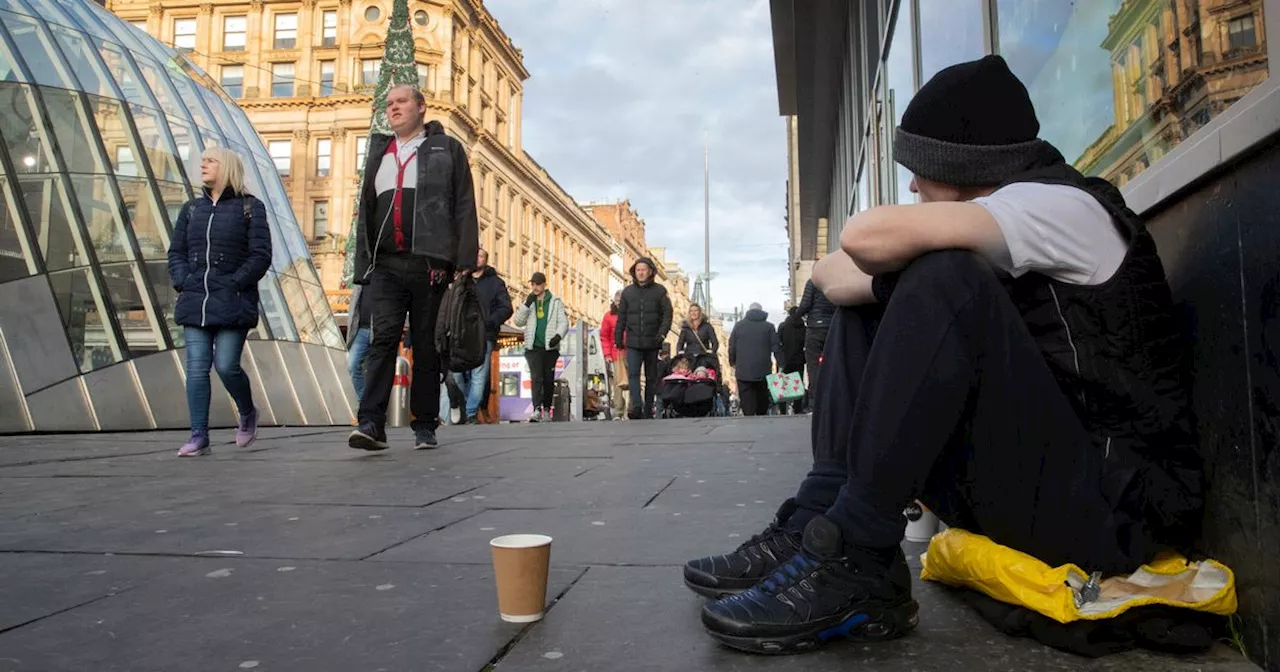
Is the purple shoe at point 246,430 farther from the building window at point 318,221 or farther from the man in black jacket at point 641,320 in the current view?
the building window at point 318,221

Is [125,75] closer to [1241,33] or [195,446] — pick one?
[195,446]

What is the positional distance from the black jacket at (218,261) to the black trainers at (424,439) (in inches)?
48.2

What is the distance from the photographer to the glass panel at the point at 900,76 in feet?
22.6

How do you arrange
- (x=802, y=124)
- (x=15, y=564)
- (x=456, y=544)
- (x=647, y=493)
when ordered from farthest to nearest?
(x=802, y=124)
(x=647, y=493)
(x=456, y=544)
(x=15, y=564)

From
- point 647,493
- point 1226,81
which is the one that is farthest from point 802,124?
point 1226,81

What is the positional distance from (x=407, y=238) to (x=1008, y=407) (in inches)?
163

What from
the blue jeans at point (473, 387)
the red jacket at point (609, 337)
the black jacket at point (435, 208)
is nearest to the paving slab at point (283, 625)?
the black jacket at point (435, 208)

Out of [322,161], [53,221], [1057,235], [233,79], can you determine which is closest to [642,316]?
[53,221]

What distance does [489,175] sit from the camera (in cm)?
4831

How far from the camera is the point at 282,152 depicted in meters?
43.8

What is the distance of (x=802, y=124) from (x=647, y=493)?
1707 cm

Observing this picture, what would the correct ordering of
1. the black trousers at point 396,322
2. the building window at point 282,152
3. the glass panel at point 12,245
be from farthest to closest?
the building window at point 282,152
the glass panel at point 12,245
the black trousers at point 396,322

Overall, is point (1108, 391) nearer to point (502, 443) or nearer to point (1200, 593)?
point (1200, 593)

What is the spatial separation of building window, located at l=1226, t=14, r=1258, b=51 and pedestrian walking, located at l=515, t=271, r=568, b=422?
892 centimetres
